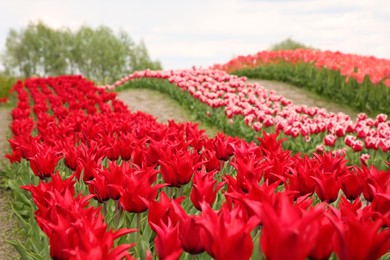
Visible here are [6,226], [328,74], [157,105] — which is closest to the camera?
[6,226]

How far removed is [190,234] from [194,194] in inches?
28.7

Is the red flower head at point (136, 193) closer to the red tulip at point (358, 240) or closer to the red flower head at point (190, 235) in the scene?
the red flower head at point (190, 235)

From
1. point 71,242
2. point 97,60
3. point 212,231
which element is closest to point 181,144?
point 71,242

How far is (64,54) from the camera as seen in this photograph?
58.7m

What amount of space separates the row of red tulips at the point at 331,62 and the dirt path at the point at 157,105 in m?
4.67

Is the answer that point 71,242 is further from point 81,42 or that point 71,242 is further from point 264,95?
point 81,42

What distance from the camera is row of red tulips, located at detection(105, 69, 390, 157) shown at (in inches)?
311

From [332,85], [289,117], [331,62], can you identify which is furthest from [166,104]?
[289,117]

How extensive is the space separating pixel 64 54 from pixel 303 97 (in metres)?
47.2

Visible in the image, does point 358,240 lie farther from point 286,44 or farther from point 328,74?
point 286,44

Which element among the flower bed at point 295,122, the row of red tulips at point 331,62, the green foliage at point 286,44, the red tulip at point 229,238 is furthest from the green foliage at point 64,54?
the red tulip at point 229,238

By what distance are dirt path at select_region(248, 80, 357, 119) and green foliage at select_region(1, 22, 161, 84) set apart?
41.1 meters

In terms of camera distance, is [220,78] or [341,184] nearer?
[341,184]

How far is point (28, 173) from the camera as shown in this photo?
5.41 m
